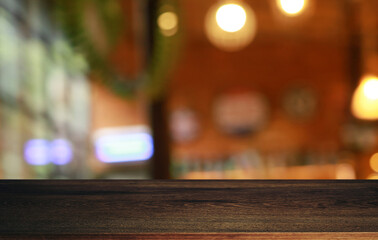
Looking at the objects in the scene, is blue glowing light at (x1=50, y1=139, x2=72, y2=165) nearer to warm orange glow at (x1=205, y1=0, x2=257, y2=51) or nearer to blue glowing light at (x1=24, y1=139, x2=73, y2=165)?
blue glowing light at (x1=24, y1=139, x2=73, y2=165)

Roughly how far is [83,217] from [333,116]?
8322 millimetres

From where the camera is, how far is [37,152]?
5.09 m

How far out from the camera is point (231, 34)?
452cm

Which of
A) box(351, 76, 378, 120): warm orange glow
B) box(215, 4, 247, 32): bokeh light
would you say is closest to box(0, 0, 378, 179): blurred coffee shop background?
box(351, 76, 378, 120): warm orange glow

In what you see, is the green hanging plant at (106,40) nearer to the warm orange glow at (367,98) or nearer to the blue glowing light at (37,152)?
the blue glowing light at (37,152)

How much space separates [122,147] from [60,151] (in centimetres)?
323

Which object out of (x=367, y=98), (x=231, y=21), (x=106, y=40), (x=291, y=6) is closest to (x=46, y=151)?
(x=106, y=40)

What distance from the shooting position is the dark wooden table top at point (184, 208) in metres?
0.77

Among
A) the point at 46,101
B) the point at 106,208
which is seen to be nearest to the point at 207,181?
the point at 106,208

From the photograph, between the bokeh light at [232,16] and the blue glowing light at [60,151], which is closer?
the bokeh light at [232,16]

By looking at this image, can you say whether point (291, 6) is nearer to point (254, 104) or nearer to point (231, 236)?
point (231, 236)

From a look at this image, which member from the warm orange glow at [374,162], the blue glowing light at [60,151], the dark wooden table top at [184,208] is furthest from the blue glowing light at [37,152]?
the warm orange glow at [374,162]

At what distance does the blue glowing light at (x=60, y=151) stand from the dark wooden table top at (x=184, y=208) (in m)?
4.98

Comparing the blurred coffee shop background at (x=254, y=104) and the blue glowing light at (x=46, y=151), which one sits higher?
the blurred coffee shop background at (x=254, y=104)
